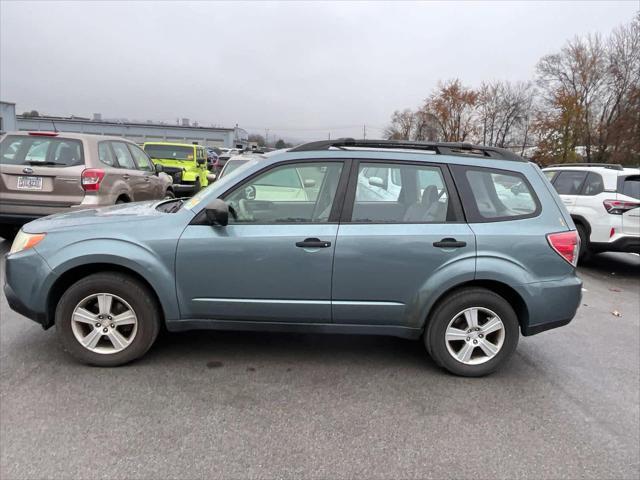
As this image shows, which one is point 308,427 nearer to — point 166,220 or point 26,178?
point 166,220

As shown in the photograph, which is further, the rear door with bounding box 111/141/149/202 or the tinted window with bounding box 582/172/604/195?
the tinted window with bounding box 582/172/604/195

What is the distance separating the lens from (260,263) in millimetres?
3324

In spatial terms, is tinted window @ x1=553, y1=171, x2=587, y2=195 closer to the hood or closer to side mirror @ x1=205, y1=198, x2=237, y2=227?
side mirror @ x1=205, y1=198, x2=237, y2=227

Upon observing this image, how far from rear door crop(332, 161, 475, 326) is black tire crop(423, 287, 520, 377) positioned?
17cm

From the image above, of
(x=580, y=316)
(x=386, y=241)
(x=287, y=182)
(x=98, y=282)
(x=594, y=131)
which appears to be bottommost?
(x=580, y=316)

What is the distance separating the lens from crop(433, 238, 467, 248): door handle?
11.0 feet

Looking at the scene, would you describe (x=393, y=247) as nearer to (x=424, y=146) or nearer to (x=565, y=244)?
(x=424, y=146)

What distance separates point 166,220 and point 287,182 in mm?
979

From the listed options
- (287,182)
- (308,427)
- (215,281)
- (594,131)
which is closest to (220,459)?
(308,427)

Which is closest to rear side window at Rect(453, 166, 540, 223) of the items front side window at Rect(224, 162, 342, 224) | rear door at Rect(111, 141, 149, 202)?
front side window at Rect(224, 162, 342, 224)

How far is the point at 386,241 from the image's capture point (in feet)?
10.9

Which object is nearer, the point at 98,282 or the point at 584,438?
the point at 584,438

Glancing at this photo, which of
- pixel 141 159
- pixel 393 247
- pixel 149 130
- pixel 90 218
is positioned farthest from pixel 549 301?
pixel 149 130

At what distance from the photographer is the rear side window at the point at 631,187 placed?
7.34 m
